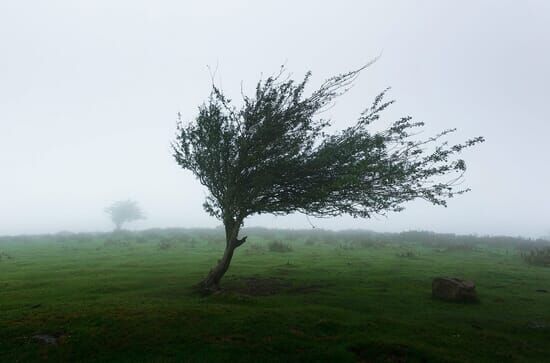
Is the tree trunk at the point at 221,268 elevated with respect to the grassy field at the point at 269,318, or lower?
elevated

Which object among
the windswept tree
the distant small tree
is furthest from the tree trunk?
the distant small tree

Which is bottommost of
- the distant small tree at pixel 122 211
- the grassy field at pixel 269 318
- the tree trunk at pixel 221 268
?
the grassy field at pixel 269 318

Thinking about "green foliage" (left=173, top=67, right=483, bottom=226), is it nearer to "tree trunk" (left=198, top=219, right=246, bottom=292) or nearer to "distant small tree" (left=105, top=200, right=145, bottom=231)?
"tree trunk" (left=198, top=219, right=246, bottom=292)

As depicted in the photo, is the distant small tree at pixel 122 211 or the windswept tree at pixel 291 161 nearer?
the windswept tree at pixel 291 161

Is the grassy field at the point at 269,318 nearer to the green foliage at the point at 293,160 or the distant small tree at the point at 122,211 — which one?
the green foliage at the point at 293,160

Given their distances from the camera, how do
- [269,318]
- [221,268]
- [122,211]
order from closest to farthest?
[269,318] < [221,268] < [122,211]

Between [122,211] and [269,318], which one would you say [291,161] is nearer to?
[269,318]

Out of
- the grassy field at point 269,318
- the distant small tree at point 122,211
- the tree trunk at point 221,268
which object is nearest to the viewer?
the grassy field at point 269,318

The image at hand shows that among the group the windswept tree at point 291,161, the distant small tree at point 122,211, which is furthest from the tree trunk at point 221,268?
the distant small tree at point 122,211

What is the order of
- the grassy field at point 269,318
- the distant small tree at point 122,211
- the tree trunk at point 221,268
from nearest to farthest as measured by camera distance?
1. the grassy field at point 269,318
2. the tree trunk at point 221,268
3. the distant small tree at point 122,211

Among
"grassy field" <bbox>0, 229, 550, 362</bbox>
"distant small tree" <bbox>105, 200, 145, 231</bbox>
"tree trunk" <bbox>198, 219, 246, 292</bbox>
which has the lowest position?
"grassy field" <bbox>0, 229, 550, 362</bbox>

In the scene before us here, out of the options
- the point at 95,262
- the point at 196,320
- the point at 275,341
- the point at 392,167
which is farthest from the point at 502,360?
the point at 95,262

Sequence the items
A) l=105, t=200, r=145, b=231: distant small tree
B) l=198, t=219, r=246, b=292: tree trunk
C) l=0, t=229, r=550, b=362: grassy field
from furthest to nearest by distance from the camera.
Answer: l=105, t=200, r=145, b=231: distant small tree → l=198, t=219, r=246, b=292: tree trunk → l=0, t=229, r=550, b=362: grassy field

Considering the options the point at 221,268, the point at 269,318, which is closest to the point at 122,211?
the point at 221,268
